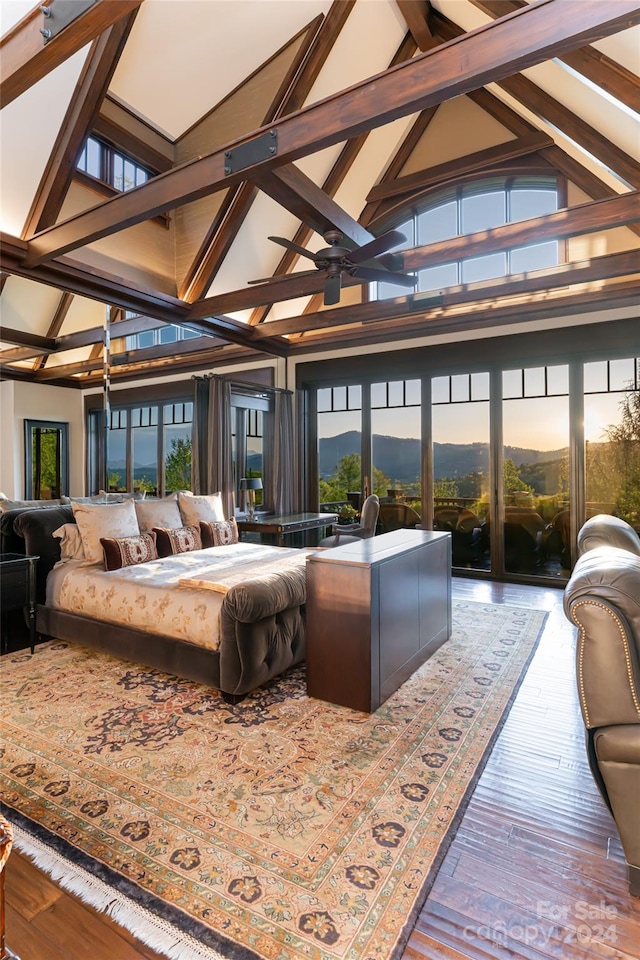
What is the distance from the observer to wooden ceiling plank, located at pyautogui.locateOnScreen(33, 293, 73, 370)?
13.8 ft

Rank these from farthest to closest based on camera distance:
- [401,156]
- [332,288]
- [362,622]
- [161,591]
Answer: [401,156] < [332,288] < [161,591] < [362,622]

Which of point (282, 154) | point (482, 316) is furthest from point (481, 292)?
point (282, 154)

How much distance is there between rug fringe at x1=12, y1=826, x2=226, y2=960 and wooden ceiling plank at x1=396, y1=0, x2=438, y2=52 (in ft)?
20.2

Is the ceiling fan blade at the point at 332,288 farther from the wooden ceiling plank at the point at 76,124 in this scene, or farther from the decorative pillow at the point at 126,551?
the decorative pillow at the point at 126,551

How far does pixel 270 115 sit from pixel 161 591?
468cm

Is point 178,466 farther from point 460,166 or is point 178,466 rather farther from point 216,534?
point 460,166

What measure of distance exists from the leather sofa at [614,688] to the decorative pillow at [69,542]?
12.1 ft

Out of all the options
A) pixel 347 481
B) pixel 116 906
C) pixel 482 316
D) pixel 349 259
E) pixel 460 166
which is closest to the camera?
pixel 116 906

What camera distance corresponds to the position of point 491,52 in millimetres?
2236

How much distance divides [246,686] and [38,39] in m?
3.46

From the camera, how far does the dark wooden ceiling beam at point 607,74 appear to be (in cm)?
298

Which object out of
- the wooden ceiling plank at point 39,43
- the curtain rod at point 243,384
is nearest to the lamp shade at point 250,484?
the curtain rod at point 243,384

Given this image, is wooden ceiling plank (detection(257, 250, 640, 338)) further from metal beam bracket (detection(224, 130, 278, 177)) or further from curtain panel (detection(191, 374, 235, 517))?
metal beam bracket (detection(224, 130, 278, 177))

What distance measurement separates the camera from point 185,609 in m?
3.11
